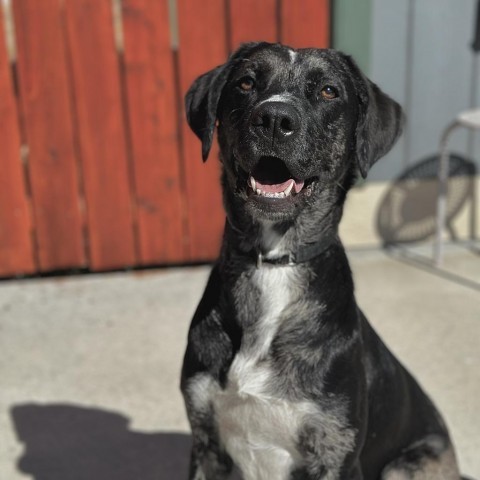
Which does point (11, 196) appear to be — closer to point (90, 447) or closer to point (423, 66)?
point (90, 447)

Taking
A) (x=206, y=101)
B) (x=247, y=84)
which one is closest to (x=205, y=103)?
(x=206, y=101)

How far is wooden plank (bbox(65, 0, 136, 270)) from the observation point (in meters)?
5.03

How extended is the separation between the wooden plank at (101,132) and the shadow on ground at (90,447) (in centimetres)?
156

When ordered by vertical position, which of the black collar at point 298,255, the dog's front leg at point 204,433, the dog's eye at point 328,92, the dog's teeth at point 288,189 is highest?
the dog's eye at point 328,92

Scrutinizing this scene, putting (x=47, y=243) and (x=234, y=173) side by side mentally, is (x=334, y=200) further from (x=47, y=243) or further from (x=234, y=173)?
(x=47, y=243)

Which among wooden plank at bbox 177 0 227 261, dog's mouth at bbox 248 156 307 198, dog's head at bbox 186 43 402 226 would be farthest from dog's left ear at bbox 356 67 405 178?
wooden plank at bbox 177 0 227 261

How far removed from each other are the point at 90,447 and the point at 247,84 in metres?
1.87

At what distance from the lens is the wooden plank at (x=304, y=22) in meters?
5.13

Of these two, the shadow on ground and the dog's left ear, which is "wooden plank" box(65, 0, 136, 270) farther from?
the dog's left ear

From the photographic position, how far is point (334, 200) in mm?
2877

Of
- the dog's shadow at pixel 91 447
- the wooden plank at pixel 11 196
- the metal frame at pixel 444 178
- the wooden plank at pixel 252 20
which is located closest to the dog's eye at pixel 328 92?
the dog's shadow at pixel 91 447

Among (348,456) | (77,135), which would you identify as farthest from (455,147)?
(348,456)

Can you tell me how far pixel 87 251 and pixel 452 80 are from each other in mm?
2589

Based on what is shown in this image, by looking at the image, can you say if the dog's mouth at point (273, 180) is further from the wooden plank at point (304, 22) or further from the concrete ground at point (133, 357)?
the wooden plank at point (304, 22)
